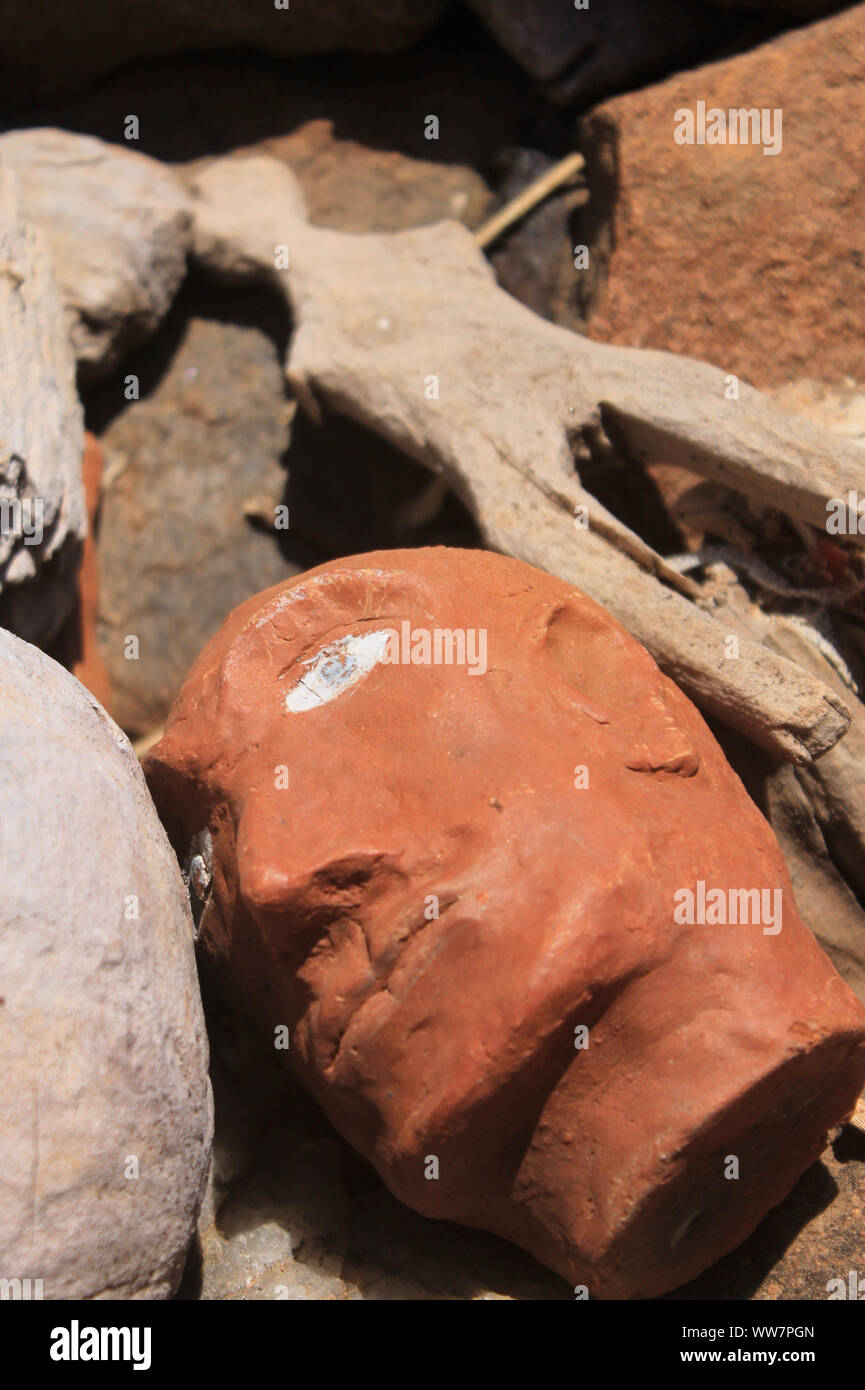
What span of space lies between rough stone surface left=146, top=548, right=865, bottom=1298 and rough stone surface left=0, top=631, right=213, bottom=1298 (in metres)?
0.18

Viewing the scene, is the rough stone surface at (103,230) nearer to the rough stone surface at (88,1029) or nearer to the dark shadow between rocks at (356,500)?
the dark shadow between rocks at (356,500)

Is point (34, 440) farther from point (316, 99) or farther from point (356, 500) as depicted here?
point (316, 99)

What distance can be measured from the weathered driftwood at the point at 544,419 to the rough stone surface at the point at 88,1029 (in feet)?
3.62

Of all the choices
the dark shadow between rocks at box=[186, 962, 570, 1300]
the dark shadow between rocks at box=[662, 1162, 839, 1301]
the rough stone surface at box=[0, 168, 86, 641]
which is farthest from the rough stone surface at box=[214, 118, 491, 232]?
the dark shadow between rocks at box=[662, 1162, 839, 1301]

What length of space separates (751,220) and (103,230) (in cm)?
184

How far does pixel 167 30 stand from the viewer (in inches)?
147

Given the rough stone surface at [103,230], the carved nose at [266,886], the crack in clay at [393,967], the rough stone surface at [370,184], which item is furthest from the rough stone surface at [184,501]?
the crack in clay at [393,967]

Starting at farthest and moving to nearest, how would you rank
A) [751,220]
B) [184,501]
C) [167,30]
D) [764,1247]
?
[167,30]
[184,501]
[751,220]
[764,1247]

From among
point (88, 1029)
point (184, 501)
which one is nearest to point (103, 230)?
point (184, 501)

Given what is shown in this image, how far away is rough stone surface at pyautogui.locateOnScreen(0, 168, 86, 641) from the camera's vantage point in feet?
8.56

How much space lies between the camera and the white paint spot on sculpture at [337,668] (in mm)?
2002

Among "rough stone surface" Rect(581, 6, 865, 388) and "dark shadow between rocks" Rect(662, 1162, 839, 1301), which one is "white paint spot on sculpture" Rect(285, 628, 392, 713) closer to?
"dark shadow between rocks" Rect(662, 1162, 839, 1301)

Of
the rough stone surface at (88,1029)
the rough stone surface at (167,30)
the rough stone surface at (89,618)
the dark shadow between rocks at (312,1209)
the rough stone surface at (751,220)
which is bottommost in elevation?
the dark shadow between rocks at (312,1209)

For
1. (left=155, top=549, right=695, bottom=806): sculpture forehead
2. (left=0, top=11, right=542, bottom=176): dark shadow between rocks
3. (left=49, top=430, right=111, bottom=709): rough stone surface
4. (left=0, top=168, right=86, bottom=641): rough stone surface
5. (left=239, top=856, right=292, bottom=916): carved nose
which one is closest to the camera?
(left=239, top=856, right=292, bottom=916): carved nose
